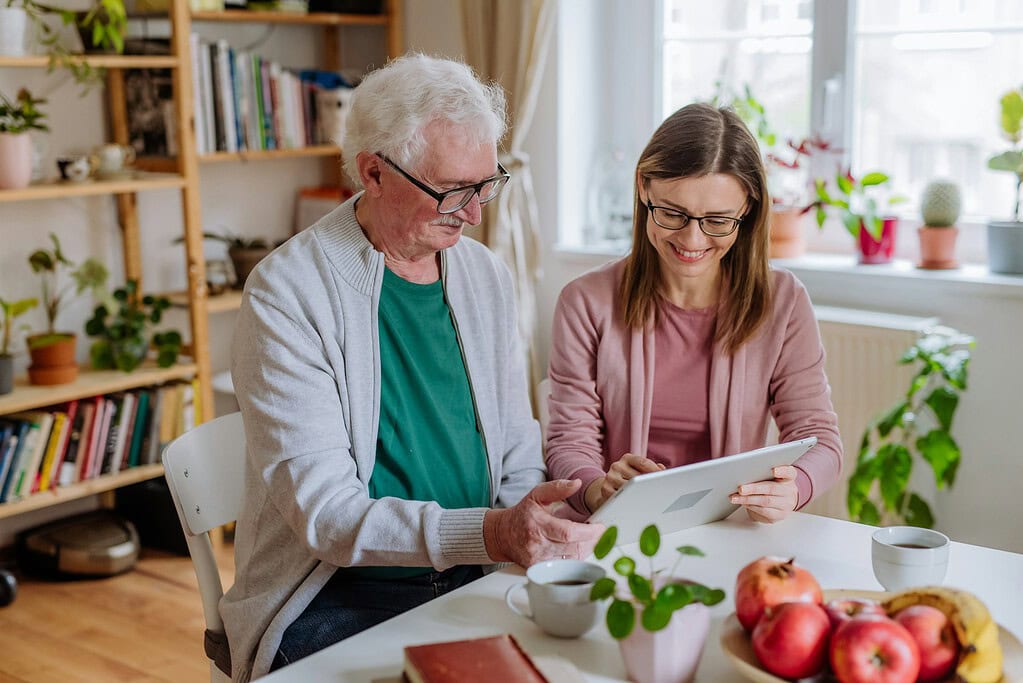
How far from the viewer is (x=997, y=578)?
1428mm

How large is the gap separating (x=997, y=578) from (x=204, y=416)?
2.51 metres

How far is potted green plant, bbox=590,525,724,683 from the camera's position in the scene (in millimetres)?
1078

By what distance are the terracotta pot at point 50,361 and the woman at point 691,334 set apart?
1700 mm

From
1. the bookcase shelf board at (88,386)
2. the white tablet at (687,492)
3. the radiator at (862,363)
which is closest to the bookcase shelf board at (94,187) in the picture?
the bookcase shelf board at (88,386)

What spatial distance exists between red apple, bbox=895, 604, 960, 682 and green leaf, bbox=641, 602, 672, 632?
22cm

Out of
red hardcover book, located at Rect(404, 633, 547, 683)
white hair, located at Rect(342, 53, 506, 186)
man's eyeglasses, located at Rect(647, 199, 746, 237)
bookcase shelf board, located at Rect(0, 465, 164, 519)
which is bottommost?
bookcase shelf board, located at Rect(0, 465, 164, 519)

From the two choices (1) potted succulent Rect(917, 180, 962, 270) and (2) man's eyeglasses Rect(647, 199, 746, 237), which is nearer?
(2) man's eyeglasses Rect(647, 199, 746, 237)

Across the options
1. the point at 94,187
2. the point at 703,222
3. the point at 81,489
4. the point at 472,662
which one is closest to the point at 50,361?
the point at 81,489

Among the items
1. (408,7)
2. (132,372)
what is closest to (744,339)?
(132,372)

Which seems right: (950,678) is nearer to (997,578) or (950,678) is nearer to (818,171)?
(997,578)

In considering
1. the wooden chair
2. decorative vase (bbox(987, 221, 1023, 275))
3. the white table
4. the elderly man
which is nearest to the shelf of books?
the wooden chair

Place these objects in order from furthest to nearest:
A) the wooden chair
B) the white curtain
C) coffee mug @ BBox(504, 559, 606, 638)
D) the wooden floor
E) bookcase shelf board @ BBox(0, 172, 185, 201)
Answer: the white curtain → bookcase shelf board @ BBox(0, 172, 185, 201) → the wooden floor → the wooden chair → coffee mug @ BBox(504, 559, 606, 638)

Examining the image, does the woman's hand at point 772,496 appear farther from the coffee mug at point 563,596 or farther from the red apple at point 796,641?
the red apple at point 796,641

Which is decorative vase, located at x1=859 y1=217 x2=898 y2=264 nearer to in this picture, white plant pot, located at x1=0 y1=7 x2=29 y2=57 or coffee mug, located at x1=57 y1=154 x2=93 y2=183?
coffee mug, located at x1=57 y1=154 x2=93 y2=183
